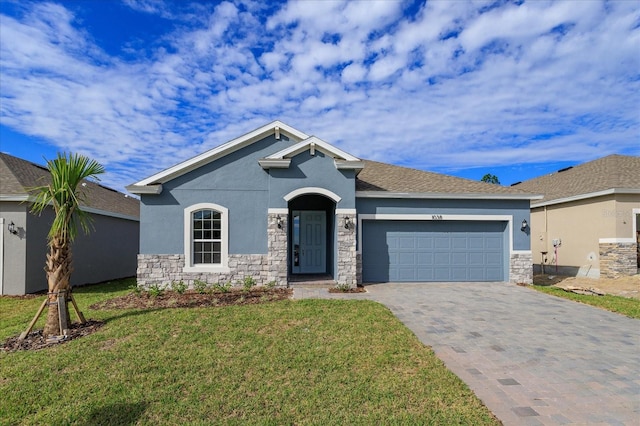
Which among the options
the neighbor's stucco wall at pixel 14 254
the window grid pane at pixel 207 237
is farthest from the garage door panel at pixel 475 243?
the neighbor's stucco wall at pixel 14 254

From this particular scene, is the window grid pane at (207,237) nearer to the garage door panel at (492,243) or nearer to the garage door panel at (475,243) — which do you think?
the garage door panel at (475,243)

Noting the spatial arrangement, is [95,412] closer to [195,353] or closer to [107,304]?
[195,353]

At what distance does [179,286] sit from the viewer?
418 inches

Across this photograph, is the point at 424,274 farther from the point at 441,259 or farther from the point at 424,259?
the point at 441,259

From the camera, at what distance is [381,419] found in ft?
11.7

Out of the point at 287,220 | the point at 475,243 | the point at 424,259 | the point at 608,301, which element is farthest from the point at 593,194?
the point at 287,220

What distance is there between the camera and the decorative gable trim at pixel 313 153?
10695 mm

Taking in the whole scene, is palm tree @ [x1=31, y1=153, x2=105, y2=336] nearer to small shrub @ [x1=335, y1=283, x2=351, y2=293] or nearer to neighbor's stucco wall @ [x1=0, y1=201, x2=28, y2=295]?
neighbor's stucco wall @ [x1=0, y1=201, x2=28, y2=295]

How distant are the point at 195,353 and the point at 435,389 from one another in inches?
142

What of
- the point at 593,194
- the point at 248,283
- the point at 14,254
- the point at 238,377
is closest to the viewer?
the point at 238,377

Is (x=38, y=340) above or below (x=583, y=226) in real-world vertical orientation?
below

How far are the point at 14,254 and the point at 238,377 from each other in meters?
10.8

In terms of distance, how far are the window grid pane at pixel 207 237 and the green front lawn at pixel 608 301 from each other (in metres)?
10.6

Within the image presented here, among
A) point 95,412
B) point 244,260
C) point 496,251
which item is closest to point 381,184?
point 496,251
